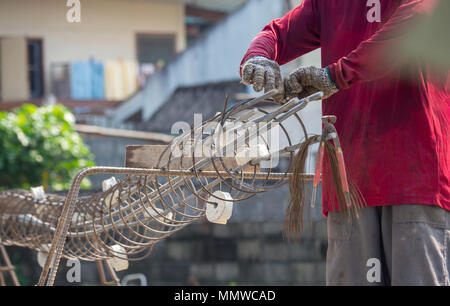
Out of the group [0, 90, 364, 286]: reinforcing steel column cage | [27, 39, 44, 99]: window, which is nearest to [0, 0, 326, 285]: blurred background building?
[27, 39, 44, 99]: window

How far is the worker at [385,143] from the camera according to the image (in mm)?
2012

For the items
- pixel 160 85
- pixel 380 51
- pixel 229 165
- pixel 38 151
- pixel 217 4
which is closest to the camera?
pixel 380 51

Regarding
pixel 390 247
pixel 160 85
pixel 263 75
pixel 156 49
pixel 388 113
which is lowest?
pixel 390 247

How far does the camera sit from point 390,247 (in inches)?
84.0

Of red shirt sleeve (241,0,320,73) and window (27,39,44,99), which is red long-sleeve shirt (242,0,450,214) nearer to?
red shirt sleeve (241,0,320,73)

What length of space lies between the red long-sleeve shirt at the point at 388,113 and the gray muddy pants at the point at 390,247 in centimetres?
5

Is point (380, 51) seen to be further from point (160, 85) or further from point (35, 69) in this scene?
point (35, 69)

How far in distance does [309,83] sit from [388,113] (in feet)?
1.02

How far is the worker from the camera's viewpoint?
2.01 meters

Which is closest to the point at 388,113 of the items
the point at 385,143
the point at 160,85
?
the point at 385,143

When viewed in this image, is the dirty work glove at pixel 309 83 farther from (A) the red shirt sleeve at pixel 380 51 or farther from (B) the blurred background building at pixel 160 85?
(B) the blurred background building at pixel 160 85

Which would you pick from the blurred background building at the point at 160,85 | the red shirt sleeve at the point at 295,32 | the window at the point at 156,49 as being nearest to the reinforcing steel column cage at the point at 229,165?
the red shirt sleeve at the point at 295,32

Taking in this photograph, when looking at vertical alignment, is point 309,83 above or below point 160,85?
below
